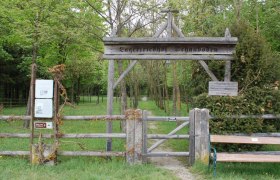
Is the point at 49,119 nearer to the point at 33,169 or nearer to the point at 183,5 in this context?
the point at 33,169

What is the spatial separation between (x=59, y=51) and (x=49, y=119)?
1322 centimetres

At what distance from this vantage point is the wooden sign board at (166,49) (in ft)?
30.9

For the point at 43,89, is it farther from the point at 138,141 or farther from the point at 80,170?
the point at 138,141

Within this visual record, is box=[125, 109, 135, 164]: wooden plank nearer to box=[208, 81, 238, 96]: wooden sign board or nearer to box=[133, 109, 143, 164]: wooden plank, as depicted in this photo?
box=[133, 109, 143, 164]: wooden plank

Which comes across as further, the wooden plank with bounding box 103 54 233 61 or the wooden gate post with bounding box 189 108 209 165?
the wooden plank with bounding box 103 54 233 61

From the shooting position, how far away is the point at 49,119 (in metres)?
8.64

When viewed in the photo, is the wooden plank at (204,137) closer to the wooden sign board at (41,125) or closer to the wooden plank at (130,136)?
the wooden plank at (130,136)

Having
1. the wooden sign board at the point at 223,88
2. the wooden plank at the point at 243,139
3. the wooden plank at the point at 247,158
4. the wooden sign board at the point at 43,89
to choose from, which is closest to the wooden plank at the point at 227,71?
the wooden sign board at the point at 223,88

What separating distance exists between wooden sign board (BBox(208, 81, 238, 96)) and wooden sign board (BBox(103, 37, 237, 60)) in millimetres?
805

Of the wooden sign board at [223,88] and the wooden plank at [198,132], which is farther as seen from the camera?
the wooden sign board at [223,88]

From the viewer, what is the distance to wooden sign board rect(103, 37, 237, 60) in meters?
9.43

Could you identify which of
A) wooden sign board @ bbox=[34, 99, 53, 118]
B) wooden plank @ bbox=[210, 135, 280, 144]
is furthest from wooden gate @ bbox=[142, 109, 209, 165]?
wooden sign board @ bbox=[34, 99, 53, 118]

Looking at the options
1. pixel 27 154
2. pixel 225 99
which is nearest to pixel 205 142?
pixel 225 99

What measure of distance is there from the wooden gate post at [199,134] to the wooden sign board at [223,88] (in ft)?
2.78
